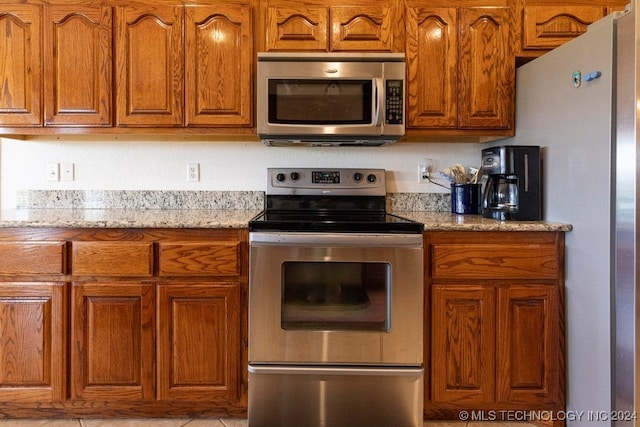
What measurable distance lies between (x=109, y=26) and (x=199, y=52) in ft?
1.49

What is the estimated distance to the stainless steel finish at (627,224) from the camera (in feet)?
4.38

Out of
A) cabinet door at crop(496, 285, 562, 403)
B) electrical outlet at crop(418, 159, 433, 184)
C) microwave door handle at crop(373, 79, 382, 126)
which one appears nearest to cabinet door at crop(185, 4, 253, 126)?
microwave door handle at crop(373, 79, 382, 126)

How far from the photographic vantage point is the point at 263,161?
228 centimetres

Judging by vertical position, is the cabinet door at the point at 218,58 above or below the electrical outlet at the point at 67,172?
above

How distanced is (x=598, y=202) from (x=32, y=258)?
2.26m

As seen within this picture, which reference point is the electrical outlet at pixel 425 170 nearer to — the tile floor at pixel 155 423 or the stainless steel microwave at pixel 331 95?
the stainless steel microwave at pixel 331 95

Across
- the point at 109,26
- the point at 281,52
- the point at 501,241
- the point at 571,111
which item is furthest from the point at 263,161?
the point at 571,111

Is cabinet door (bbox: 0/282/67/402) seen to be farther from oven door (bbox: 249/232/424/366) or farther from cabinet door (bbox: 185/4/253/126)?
cabinet door (bbox: 185/4/253/126)

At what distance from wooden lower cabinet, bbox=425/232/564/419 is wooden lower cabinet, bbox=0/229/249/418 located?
2.78 feet

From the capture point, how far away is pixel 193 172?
7.46 feet

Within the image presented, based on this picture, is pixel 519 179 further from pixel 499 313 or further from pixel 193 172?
pixel 193 172

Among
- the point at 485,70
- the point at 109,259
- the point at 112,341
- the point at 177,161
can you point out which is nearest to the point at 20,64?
the point at 177,161

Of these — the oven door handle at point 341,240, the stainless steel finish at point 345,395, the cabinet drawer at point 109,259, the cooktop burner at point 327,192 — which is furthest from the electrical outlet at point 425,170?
the cabinet drawer at point 109,259

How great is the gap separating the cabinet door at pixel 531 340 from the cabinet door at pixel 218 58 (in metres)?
1.52
